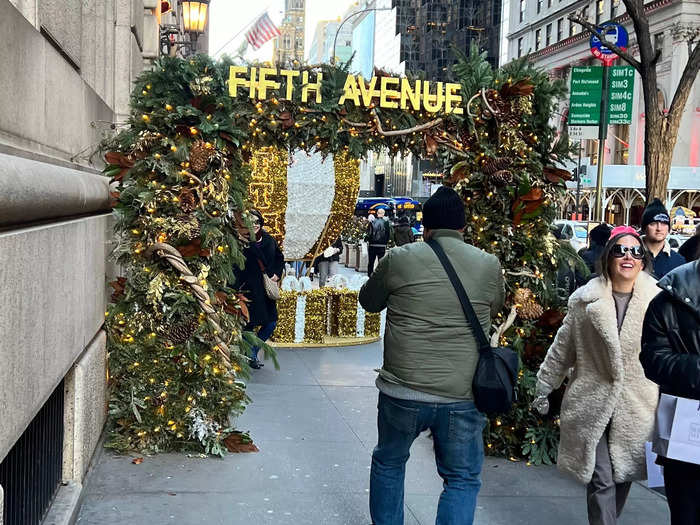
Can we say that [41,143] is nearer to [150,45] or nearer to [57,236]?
[57,236]

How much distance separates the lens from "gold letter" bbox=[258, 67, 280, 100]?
705 cm

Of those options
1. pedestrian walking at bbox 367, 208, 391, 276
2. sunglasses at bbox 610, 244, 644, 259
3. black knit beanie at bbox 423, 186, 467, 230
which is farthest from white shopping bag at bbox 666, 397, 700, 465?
pedestrian walking at bbox 367, 208, 391, 276

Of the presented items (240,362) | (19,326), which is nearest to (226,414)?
(240,362)

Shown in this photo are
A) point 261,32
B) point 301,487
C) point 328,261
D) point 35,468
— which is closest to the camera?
point 35,468

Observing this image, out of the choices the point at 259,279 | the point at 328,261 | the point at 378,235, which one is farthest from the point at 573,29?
the point at 259,279

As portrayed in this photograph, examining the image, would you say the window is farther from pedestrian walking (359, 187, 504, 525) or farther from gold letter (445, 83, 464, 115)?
pedestrian walking (359, 187, 504, 525)

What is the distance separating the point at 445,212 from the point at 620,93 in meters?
10.4

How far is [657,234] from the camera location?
7.50 m

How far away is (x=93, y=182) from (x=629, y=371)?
11.8 feet

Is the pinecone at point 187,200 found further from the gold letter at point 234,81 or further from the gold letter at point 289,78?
the gold letter at point 289,78

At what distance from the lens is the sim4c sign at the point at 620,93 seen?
1404cm

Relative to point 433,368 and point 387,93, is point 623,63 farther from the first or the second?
point 433,368

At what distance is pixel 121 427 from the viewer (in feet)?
23.2

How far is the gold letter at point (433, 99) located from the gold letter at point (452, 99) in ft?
0.17
